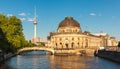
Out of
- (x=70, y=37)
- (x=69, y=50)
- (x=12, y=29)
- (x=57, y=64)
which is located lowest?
(x=57, y=64)

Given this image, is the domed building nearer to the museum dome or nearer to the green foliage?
the museum dome

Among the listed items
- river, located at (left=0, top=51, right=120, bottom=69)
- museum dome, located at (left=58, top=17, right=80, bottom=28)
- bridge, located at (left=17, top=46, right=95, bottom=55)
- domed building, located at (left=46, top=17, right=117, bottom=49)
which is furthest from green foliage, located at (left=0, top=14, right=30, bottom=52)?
museum dome, located at (left=58, top=17, right=80, bottom=28)

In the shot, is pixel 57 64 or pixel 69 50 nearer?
pixel 57 64

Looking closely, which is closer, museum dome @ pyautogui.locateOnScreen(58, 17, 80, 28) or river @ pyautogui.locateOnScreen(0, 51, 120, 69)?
river @ pyautogui.locateOnScreen(0, 51, 120, 69)

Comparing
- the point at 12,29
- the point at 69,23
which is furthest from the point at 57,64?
the point at 69,23

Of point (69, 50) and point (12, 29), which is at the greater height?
point (12, 29)

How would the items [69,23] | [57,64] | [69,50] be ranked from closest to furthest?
[57,64] → [69,50] → [69,23]

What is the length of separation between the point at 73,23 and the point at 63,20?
589cm

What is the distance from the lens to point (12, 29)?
3408 inches

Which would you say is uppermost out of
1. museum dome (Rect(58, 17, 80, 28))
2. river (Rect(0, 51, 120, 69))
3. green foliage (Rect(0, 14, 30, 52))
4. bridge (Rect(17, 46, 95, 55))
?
museum dome (Rect(58, 17, 80, 28))

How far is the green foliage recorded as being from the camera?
8431 centimetres

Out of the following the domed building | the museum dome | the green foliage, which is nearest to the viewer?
the green foliage

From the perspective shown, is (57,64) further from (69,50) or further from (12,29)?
(69,50)

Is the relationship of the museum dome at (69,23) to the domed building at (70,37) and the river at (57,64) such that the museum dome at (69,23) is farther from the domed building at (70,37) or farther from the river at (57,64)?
the river at (57,64)
